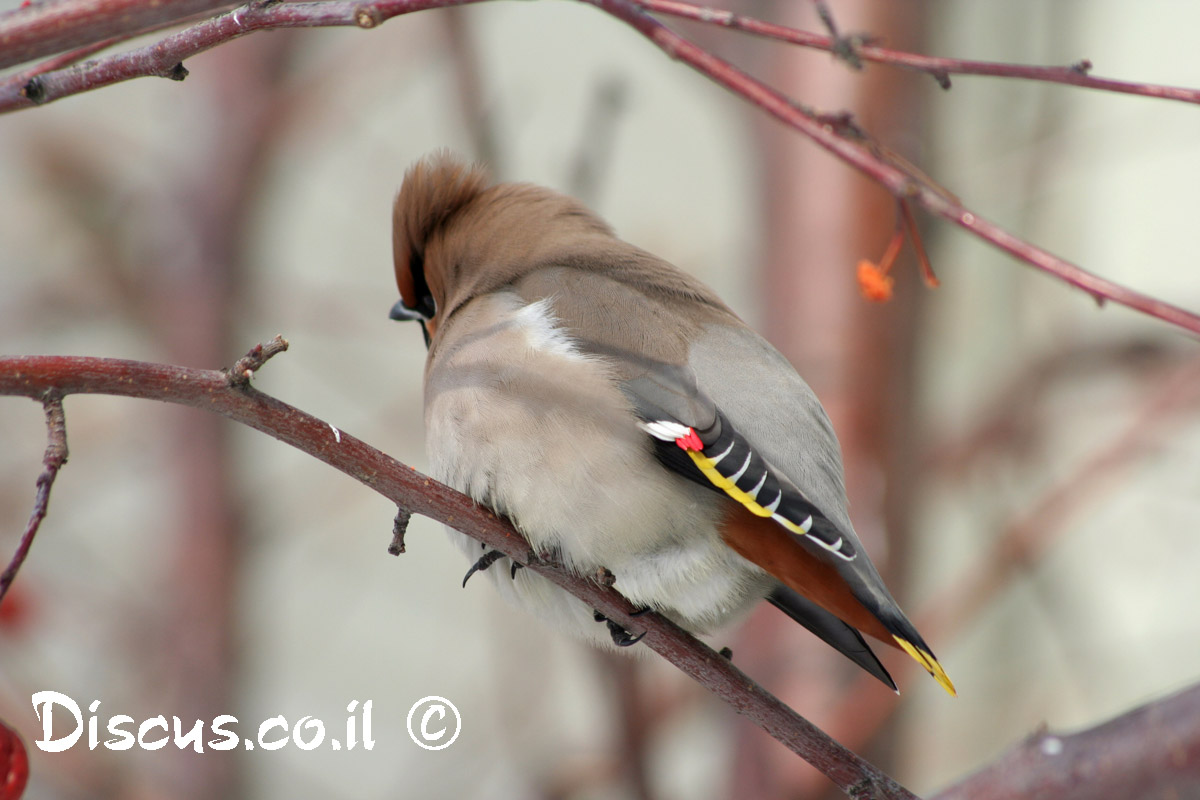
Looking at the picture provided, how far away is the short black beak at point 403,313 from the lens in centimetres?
293

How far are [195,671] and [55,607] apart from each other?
0.87 meters

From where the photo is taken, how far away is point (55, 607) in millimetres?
4715

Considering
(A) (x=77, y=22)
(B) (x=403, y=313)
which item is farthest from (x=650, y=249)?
(A) (x=77, y=22)

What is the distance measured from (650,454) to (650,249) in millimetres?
3245

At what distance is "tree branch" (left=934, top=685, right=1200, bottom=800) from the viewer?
1.29 metres

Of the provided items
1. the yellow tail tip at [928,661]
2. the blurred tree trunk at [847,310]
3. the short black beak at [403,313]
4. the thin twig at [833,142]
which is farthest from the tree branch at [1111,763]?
the blurred tree trunk at [847,310]

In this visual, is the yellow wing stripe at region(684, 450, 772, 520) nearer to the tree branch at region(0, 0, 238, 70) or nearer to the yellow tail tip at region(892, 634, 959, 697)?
the yellow tail tip at region(892, 634, 959, 697)

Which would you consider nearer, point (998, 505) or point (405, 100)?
point (998, 505)

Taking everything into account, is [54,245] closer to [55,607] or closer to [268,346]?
[55,607]

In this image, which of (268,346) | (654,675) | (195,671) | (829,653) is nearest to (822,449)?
(268,346)

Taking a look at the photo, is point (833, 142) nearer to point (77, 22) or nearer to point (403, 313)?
point (77, 22)

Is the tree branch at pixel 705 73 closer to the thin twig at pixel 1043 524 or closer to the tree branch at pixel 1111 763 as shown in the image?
the tree branch at pixel 1111 763

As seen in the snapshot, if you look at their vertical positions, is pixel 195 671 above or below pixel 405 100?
below

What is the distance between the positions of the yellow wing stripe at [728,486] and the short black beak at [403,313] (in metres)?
1.14
